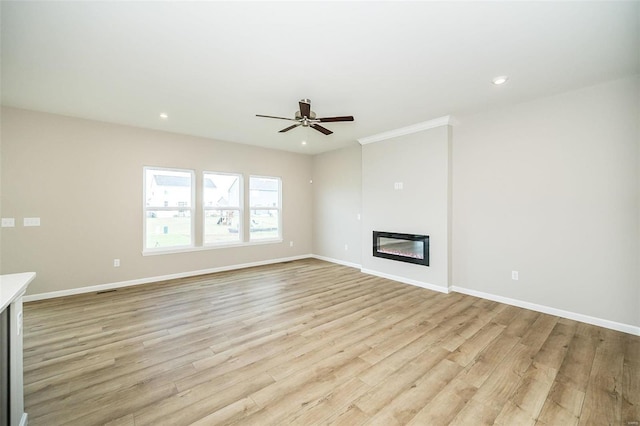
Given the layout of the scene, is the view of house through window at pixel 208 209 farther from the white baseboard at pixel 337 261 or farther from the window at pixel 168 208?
the white baseboard at pixel 337 261

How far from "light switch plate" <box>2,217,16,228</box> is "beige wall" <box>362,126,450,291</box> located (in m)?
5.71

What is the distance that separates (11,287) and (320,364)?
2.14 metres

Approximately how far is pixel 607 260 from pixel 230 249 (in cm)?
603

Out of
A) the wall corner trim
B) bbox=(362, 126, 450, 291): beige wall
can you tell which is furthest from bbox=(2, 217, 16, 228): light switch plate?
the wall corner trim

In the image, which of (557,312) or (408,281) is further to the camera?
(408,281)

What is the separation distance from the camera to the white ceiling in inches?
77.5

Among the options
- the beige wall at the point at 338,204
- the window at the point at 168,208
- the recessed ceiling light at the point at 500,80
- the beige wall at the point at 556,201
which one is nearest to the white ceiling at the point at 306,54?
the recessed ceiling light at the point at 500,80

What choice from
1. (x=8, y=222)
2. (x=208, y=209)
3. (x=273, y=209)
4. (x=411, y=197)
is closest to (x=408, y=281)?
(x=411, y=197)

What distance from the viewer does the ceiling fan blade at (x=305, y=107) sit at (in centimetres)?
303

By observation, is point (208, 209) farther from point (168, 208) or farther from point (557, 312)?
point (557, 312)

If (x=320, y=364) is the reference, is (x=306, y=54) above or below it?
above

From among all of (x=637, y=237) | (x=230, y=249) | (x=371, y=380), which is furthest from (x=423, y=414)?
(x=230, y=249)

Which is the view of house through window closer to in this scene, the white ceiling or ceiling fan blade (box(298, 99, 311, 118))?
the white ceiling

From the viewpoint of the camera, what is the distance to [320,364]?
230 centimetres
